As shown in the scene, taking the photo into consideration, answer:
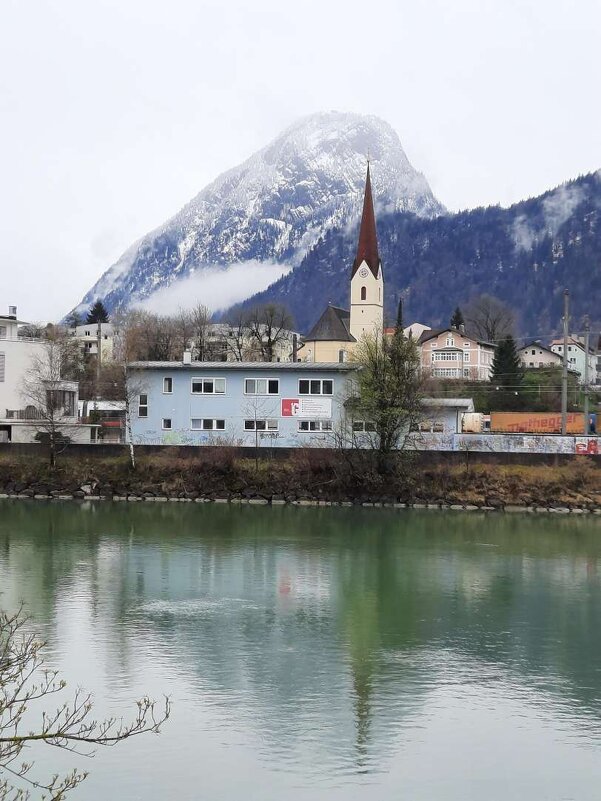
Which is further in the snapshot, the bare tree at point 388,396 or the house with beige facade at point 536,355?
the house with beige facade at point 536,355

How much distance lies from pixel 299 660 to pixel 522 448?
3653 centimetres

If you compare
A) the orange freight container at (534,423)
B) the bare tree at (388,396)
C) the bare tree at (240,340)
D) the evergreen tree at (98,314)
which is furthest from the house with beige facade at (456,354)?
the bare tree at (388,396)

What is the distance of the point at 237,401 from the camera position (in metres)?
57.2

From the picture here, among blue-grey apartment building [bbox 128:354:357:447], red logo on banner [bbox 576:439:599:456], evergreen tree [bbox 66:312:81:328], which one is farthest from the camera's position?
evergreen tree [bbox 66:312:81:328]

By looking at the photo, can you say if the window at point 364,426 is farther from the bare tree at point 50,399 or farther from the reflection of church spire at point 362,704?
the reflection of church spire at point 362,704

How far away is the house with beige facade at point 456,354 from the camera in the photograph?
110375 mm

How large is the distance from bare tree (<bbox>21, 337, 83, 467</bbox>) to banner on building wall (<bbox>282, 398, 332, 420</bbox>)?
458 inches

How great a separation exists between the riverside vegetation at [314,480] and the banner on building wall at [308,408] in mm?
4011

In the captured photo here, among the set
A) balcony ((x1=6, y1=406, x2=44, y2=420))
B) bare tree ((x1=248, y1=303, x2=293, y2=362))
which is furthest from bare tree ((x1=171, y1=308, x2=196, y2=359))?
balcony ((x1=6, y1=406, x2=44, y2=420))

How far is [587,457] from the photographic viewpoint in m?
51.9

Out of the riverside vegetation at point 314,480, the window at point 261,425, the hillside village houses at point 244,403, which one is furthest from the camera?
→ the window at point 261,425

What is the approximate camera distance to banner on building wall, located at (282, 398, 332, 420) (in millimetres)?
56469

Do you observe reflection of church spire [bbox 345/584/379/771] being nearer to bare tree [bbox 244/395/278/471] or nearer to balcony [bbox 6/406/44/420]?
bare tree [bbox 244/395/278/471]

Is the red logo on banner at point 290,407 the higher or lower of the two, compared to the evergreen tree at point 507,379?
lower
